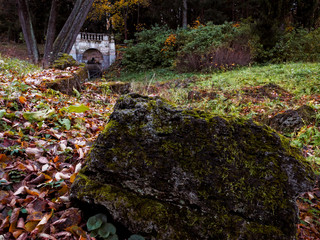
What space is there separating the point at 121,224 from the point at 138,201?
0.57 ft

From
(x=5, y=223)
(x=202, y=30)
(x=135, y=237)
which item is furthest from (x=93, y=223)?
(x=202, y=30)

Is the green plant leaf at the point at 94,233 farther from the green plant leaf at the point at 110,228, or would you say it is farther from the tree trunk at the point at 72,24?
the tree trunk at the point at 72,24

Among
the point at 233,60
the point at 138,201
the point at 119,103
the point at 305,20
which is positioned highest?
the point at 305,20

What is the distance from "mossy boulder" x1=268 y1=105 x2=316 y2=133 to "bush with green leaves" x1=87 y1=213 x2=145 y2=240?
10.5ft

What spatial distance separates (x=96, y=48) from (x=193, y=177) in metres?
22.7

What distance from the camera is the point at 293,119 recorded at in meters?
3.40

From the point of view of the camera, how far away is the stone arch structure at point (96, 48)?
2078 cm

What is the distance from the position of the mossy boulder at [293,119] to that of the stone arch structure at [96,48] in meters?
20.1

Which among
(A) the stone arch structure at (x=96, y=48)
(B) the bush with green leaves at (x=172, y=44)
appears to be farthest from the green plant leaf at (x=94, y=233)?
Answer: (A) the stone arch structure at (x=96, y=48)

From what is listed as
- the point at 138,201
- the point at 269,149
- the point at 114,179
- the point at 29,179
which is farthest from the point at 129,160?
the point at 269,149

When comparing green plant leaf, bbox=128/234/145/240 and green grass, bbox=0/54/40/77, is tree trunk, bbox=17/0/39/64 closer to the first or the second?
green grass, bbox=0/54/40/77

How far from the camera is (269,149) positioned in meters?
1.41

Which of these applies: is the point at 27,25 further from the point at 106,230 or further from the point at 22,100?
the point at 106,230

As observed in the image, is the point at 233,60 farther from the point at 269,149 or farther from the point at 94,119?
the point at 269,149
